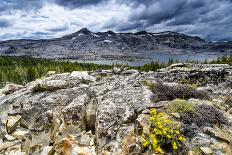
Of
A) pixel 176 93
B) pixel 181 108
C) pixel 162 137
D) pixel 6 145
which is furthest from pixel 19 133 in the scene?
pixel 181 108

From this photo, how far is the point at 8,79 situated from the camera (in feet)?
392

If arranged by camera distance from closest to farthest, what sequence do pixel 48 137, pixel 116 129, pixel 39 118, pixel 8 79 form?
pixel 116 129 → pixel 48 137 → pixel 39 118 → pixel 8 79

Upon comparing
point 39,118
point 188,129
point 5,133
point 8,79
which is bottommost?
point 8,79

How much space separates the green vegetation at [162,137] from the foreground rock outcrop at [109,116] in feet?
1.33

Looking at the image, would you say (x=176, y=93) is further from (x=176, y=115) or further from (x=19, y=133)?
(x=19, y=133)

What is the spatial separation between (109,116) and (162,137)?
437 centimetres

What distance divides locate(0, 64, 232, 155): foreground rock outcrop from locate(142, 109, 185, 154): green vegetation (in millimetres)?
406

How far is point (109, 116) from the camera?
15297 mm

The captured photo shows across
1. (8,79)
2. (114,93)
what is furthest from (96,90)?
(8,79)

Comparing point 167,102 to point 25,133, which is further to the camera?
point 25,133

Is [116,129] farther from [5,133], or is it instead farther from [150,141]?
[5,133]

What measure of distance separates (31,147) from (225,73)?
49.7ft

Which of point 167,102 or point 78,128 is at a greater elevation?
point 167,102

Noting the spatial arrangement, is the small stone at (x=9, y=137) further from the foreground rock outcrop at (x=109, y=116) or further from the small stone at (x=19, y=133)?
the small stone at (x=19, y=133)
